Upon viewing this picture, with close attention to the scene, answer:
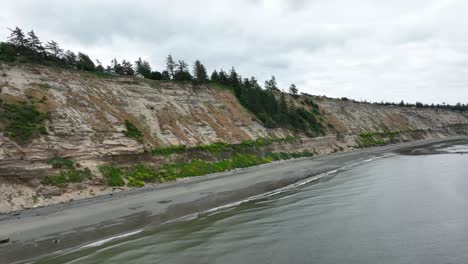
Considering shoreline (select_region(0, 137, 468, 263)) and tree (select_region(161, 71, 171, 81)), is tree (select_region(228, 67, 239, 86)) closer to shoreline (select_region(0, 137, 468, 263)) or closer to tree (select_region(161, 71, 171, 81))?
tree (select_region(161, 71, 171, 81))

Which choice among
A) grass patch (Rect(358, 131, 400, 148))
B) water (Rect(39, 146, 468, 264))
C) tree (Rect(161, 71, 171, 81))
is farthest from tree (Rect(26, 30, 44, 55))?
grass patch (Rect(358, 131, 400, 148))

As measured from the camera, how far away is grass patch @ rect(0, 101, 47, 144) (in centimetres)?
2556

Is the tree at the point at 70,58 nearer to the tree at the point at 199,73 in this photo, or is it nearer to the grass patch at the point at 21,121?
→ the grass patch at the point at 21,121

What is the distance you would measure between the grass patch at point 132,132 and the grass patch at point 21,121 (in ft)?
25.4

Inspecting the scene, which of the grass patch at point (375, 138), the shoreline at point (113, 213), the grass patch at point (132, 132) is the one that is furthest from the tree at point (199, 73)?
the grass patch at point (375, 138)

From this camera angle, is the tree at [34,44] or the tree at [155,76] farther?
the tree at [155,76]

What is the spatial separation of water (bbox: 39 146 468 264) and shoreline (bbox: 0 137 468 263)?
175cm

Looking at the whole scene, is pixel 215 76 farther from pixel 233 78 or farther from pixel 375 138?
pixel 375 138

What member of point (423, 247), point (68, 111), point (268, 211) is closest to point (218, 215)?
point (268, 211)

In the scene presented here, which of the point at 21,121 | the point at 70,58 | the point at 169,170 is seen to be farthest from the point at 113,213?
the point at 70,58

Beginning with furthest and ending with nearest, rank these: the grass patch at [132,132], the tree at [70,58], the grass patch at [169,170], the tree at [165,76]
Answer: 1. the tree at [165,76]
2. the tree at [70,58]
3. the grass patch at [132,132]
4. the grass patch at [169,170]

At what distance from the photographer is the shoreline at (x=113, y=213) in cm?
1435

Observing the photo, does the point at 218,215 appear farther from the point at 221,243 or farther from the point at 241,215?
the point at 221,243

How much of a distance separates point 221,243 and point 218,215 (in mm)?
4786
